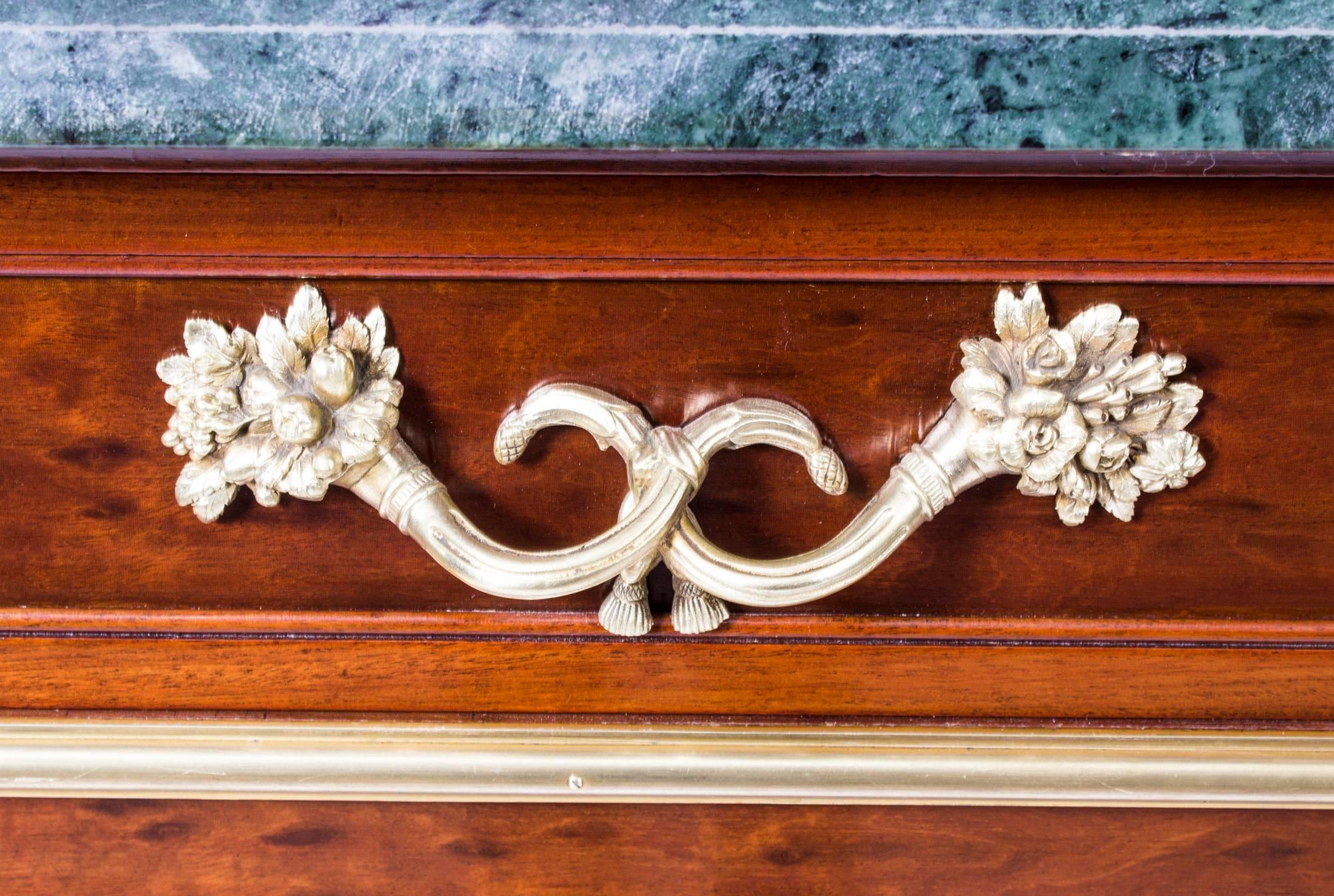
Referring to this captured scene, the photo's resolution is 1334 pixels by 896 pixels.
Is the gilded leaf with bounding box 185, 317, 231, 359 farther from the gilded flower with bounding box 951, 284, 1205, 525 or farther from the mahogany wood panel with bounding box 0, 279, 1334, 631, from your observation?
the gilded flower with bounding box 951, 284, 1205, 525

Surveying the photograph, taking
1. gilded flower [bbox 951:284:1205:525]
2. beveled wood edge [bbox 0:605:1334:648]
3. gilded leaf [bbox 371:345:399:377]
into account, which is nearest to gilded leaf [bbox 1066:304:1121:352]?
gilded flower [bbox 951:284:1205:525]

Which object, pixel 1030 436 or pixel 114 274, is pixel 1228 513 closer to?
pixel 1030 436

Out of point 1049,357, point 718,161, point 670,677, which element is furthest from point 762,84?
point 670,677

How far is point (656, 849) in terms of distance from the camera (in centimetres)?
40

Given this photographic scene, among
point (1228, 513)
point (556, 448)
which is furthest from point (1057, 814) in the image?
point (556, 448)

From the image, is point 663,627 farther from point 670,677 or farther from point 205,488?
point 205,488

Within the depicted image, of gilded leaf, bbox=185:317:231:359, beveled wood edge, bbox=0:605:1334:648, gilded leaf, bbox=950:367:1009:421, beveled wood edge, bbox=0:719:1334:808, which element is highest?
gilded leaf, bbox=185:317:231:359

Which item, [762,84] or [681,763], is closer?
[762,84]

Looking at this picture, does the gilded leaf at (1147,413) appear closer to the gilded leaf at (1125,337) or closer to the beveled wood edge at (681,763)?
the gilded leaf at (1125,337)

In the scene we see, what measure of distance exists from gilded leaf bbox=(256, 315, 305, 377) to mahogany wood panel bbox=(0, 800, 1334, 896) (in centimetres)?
20

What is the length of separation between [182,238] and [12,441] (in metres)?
0.11

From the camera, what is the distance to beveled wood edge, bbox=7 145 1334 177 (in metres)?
0.27

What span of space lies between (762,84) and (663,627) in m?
0.20

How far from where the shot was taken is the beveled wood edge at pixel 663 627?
1.20 ft
